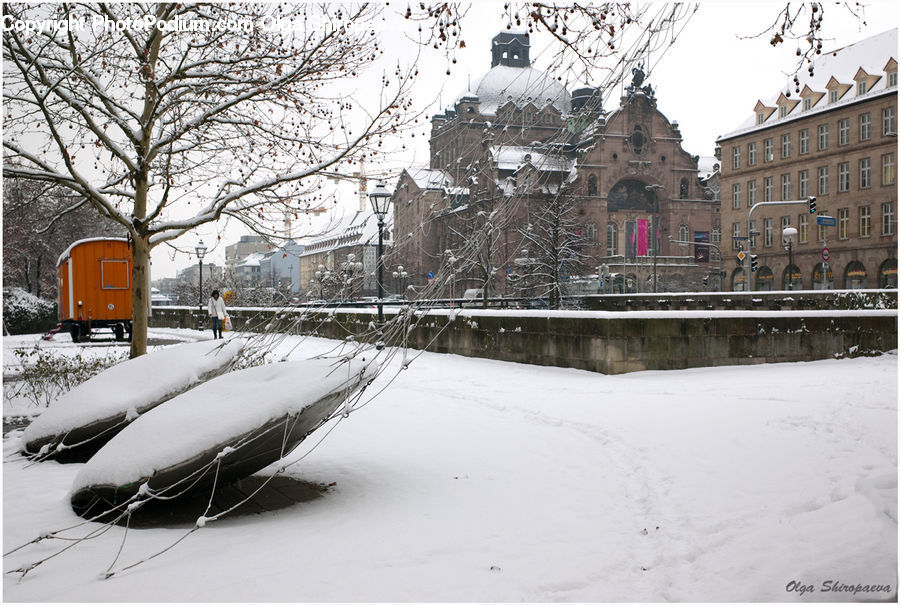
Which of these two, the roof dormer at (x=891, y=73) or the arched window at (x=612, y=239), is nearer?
the roof dormer at (x=891, y=73)

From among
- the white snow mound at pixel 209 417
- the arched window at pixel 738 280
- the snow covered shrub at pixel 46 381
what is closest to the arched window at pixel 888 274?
the arched window at pixel 738 280

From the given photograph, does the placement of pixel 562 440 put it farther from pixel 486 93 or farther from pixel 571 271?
pixel 486 93

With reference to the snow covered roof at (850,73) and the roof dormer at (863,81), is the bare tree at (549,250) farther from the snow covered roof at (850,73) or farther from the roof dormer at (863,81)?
the roof dormer at (863,81)

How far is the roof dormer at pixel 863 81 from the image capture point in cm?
5044

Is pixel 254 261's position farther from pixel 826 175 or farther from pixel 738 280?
pixel 826 175

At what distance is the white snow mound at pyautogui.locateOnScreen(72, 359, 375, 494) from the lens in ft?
16.6

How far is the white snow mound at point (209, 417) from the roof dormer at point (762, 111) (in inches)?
2468

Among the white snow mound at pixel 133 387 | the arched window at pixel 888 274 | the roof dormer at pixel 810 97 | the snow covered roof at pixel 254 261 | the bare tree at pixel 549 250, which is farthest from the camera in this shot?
the snow covered roof at pixel 254 261

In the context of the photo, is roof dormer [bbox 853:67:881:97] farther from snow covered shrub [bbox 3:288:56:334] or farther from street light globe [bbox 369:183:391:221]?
snow covered shrub [bbox 3:288:56:334]

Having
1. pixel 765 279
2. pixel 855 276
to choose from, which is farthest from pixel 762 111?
pixel 855 276

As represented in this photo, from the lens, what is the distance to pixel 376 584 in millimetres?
3920

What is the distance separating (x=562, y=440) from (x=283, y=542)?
4.02 metres

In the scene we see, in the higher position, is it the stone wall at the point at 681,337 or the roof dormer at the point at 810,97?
the roof dormer at the point at 810,97

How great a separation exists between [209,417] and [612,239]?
75.1 metres
